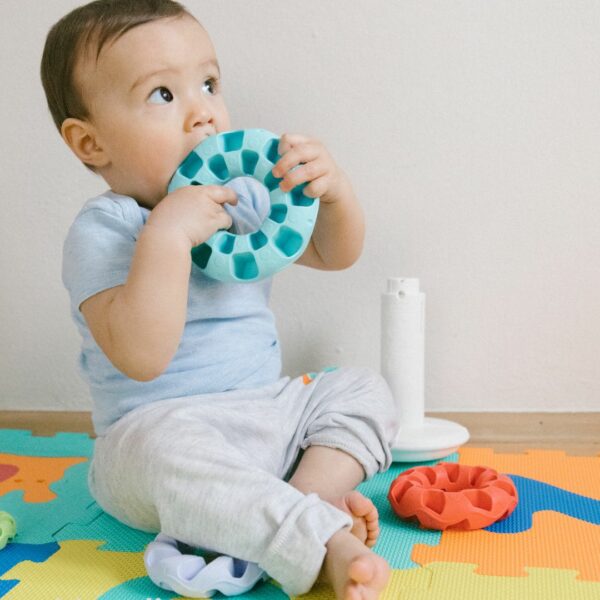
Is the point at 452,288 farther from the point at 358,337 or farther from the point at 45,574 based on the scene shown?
the point at 45,574

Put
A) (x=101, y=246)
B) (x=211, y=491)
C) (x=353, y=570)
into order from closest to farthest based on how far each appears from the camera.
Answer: (x=353, y=570) → (x=211, y=491) → (x=101, y=246)

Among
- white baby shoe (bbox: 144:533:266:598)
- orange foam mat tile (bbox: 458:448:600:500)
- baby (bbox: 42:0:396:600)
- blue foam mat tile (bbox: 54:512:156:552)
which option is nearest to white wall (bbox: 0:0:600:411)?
orange foam mat tile (bbox: 458:448:600:500)

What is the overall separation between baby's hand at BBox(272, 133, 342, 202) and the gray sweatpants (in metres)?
0.25

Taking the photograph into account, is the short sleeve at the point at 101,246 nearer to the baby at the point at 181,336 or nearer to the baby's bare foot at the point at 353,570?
the baby at the point at 181,336

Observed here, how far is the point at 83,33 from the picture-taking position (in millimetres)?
935

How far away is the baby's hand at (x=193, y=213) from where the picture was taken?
85 centimetres

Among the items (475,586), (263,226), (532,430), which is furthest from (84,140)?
(532,430)

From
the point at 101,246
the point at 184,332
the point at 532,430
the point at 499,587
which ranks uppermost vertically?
the point at 101,246

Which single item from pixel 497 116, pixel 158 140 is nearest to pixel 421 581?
pixel 158 140

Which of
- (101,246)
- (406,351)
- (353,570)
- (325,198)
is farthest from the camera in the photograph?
(406,351)

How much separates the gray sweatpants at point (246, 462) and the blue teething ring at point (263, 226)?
6.1 inches

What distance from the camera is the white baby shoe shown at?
741 mm

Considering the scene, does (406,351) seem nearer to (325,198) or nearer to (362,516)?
(325,198)

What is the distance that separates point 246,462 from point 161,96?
0.43 metres
